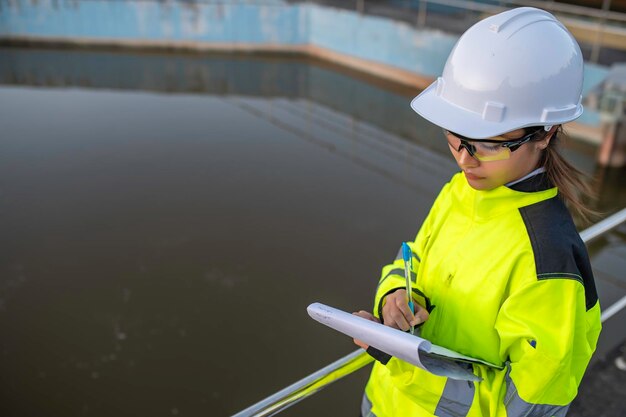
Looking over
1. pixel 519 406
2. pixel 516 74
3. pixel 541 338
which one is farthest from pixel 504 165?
pixel 519 406

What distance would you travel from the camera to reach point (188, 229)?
208 inches

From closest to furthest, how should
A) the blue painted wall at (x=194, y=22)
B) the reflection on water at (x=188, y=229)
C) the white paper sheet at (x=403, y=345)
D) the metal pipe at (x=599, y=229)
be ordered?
the white paper sheet at (x=403, y=345) < the metal pipe at (x=599, y=229) < the reflection on water at (x=188, y=229) < the blue painted wall at (x=194, y=22)

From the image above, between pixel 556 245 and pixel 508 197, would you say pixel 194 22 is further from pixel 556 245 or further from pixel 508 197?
pixel 556 245

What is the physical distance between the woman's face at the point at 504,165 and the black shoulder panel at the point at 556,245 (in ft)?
0.23

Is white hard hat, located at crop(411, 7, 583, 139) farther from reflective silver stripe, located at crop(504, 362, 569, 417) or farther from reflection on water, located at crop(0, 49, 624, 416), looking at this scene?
reflection on water, located at crop(0, 49, 624, 416)

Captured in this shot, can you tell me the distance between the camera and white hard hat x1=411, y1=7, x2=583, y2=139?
3.26 ft

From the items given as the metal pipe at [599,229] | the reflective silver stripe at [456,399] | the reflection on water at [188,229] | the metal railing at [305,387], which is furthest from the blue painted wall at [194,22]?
the reflective silver stripe at [456,399]

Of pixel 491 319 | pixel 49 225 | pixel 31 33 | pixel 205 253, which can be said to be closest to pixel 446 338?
pixel 491 319

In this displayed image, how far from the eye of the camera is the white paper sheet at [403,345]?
0.90m

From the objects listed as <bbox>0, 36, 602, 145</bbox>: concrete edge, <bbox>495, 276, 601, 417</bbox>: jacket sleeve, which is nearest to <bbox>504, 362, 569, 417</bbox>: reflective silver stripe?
<bbox>495, 276, 601, 417</bbox>: jacket sleeve

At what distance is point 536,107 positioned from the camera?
1017 mm

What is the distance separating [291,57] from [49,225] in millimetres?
6337

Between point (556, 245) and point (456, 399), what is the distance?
14.2 inches

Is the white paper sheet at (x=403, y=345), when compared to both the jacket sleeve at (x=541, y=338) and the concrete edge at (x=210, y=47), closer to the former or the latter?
the jacket sleeve at (x=541, y=338)
